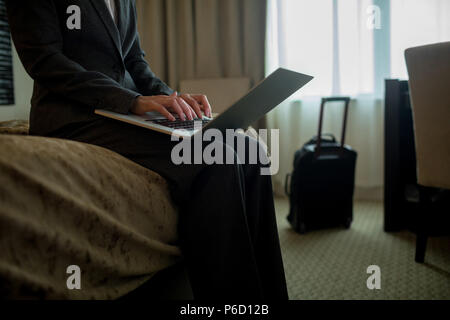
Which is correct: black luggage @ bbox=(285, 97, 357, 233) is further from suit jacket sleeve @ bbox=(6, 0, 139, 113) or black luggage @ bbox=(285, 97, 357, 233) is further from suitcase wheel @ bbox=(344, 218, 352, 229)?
suit jacket sleeve @ bbox=(6, 0, 139, 113)

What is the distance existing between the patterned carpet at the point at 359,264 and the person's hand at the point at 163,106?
2.42 feet

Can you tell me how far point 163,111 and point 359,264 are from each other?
1.09 metres

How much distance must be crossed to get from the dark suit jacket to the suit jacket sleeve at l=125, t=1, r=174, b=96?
17 cm

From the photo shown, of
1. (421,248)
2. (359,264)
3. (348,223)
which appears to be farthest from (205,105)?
(348,223)

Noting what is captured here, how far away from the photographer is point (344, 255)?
155cm

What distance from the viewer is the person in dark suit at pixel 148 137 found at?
2.23ft

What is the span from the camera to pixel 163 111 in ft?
2.45

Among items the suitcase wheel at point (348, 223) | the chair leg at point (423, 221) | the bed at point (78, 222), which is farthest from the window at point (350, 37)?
the bed at point (78, 222)

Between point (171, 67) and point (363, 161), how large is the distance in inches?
63.7

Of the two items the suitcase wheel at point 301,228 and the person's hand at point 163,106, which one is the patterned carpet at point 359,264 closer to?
the suitcase wheel at point 301,228

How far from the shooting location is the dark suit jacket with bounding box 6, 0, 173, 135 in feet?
2.54

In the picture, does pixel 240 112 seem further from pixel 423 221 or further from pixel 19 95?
pixel 19 95

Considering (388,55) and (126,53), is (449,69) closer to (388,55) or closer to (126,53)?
(126,53)

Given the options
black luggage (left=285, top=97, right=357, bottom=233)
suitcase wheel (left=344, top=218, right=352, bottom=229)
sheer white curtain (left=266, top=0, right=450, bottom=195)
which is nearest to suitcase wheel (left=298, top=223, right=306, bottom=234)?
black luggage (left=285, top=97, right=357, bottom=233)
